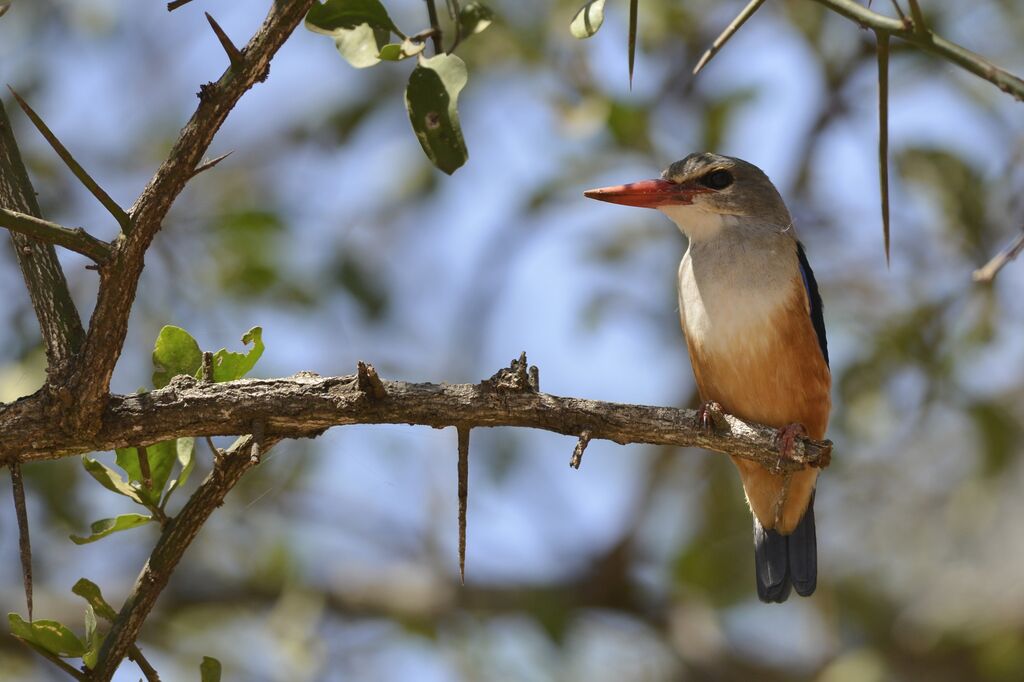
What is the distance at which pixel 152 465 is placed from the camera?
2590 millimetres

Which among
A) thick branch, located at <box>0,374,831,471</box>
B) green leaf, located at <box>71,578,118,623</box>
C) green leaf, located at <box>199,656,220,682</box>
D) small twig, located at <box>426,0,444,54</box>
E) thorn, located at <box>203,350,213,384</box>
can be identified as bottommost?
green leaf, located at <box>199,656,220,682</box>

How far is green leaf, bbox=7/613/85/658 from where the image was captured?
2.22 metres

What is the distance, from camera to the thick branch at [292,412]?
7.80 feet

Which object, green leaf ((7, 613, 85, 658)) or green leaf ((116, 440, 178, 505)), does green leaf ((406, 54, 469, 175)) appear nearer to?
green leaf ((116, 440, 178, 505))

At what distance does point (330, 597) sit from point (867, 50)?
4.16 meters

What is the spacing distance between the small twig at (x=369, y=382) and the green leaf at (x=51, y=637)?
0.74m

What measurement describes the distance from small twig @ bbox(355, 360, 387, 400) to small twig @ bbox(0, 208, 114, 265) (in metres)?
0.53

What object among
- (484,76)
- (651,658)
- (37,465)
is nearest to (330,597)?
(37,465)

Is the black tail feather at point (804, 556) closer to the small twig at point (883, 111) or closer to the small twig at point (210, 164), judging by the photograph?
the small twig at point (883, 111)

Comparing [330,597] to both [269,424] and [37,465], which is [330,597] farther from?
[269,424]

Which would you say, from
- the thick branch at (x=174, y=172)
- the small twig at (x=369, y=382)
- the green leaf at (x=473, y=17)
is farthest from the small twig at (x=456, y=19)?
the small twig at (x=369, y=382)

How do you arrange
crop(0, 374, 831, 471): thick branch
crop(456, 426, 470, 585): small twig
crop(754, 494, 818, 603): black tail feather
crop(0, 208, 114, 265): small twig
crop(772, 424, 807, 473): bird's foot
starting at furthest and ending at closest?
crop(754, 494, 818, 603): black tail feather < crop(772, 424, 807, 473): bird's foot < crop(0, 374, 831, 471): thick branch < crop(456, 426, 470, 585): small twig < crop(0, 208, 114, 265): small twig

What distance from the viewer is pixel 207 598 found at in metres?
6.47

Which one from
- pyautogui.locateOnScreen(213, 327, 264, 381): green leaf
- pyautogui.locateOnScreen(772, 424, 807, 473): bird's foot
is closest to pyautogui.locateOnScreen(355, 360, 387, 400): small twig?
pyautogui.locateOnScreen(213, 327, 264, 381): green leaf
